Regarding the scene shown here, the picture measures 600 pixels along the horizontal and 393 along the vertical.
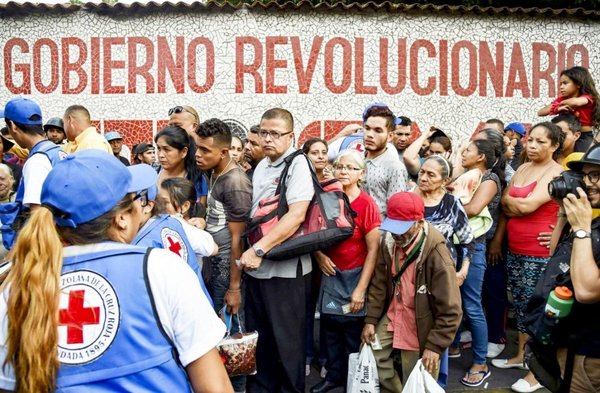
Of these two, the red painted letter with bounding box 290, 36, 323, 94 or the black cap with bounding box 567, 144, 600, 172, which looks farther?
the red painted letter with bounding box 290, 36, 323, 94

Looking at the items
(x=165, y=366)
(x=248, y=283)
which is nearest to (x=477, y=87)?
(x=248, y=283)

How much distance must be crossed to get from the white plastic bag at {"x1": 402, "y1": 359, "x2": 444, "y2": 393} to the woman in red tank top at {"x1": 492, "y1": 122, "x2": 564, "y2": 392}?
1.52 m

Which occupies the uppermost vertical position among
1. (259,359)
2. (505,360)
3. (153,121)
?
(153,121)

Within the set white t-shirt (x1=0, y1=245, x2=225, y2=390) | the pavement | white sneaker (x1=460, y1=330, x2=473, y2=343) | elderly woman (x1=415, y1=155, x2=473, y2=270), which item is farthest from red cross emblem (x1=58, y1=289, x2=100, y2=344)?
white sneaker (x1=460, y1=330, x2=473, y2=343)

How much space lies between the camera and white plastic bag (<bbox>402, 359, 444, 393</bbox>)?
356 centimetres

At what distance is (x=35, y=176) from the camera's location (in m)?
3.76

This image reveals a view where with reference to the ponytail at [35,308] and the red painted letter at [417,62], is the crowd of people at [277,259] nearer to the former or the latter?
the ponytail at [35,308]

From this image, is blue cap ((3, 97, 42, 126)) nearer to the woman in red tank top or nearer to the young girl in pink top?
the woman in red tank top

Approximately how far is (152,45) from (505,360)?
6.87 m

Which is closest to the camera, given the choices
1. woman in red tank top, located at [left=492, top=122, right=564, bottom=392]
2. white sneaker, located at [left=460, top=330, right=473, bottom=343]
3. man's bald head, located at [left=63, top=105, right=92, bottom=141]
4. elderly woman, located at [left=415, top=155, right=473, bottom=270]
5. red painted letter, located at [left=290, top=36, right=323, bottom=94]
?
elderly woman, located at [left=415, top=155, right=473, bottom=270]

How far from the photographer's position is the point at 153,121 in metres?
9.34

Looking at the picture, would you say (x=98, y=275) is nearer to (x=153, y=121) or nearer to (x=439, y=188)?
(x=439, y=188)

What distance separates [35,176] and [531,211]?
372cm

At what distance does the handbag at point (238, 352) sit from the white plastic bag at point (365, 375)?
68cm
